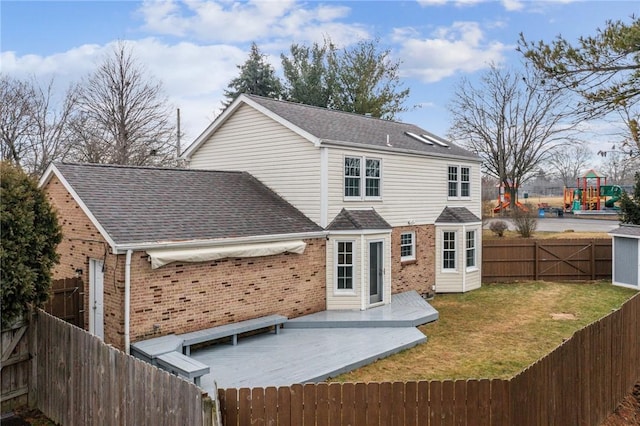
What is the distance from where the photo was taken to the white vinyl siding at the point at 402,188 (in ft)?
48.6

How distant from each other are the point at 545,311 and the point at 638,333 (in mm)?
5881

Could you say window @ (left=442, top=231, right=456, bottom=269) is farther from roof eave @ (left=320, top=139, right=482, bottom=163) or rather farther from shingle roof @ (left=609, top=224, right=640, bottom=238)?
shingle roof @ (left=609, top=224, right=640, bottom=238)

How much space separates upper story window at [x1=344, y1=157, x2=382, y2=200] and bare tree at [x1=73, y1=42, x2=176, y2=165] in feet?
59.1

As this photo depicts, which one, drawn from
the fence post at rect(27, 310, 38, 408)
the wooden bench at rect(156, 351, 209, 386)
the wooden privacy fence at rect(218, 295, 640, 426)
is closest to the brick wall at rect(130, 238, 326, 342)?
the wooden bench at rect(156, 351, 209, 386)

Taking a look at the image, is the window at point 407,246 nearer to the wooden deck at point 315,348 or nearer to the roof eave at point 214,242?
the wooden deck at point 315,348

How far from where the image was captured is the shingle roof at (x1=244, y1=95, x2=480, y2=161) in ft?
51.3

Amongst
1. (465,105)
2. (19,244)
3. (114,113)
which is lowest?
(19,244)

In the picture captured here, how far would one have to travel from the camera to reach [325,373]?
9.21m

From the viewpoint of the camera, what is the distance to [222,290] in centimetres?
1153

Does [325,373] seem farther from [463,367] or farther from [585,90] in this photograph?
[585,90]

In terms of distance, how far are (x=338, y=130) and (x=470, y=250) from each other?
26.5 feet

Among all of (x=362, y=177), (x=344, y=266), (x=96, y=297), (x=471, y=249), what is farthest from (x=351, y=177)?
(x=96, y=297)

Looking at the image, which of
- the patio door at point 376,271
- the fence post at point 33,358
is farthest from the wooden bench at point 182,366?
the patio door at point 376,271

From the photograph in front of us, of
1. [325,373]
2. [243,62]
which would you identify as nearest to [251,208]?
[325,373]
